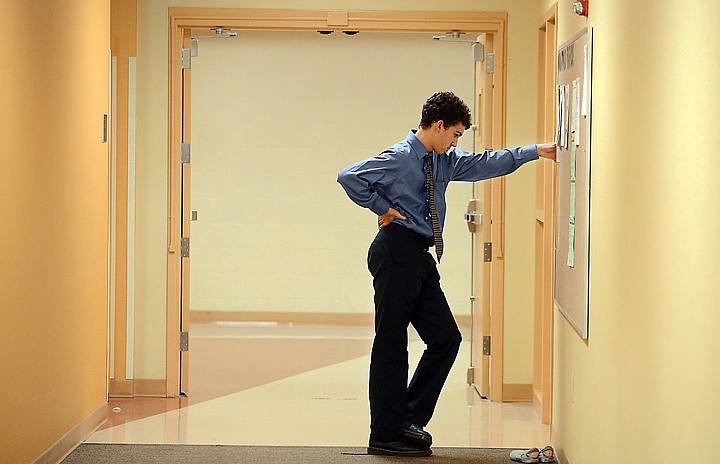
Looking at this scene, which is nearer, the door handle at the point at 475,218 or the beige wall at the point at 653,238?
the beige wall at the point at 653,238

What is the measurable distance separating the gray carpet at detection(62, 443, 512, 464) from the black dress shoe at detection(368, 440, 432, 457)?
3 cm

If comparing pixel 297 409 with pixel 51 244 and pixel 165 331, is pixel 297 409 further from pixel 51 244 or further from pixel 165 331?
pixel 51 244

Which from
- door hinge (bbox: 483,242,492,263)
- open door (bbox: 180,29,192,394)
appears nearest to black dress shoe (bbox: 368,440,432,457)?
door hinge (bbox: 483,242,492,263)

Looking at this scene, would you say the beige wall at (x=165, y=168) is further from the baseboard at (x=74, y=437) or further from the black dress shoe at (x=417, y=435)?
the black dress shoe at (x=417, y=435)

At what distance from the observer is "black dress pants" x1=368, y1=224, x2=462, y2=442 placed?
4684 millimetres

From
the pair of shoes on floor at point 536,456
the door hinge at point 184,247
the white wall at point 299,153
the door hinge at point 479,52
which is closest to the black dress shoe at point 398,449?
the pair of shoes on floor at point 536,456

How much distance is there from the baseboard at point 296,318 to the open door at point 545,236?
3174 mm

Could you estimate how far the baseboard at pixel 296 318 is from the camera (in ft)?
30.3

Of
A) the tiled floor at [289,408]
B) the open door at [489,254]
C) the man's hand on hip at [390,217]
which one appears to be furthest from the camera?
the open door at [489,254]

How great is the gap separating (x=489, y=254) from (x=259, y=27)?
73.7 inches

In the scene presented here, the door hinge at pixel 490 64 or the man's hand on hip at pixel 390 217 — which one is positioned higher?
the door hinge at pixel 490 64

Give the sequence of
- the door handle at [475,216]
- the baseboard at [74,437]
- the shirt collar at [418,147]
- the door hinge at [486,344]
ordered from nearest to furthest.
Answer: the baseboard at [74,437], the shirt collar at [418,147], the door hinge at [486,344], the door handle at [475,216]

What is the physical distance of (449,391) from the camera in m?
6.43

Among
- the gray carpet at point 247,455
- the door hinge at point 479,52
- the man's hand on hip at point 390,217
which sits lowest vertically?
the gray carpet at point 247,455
